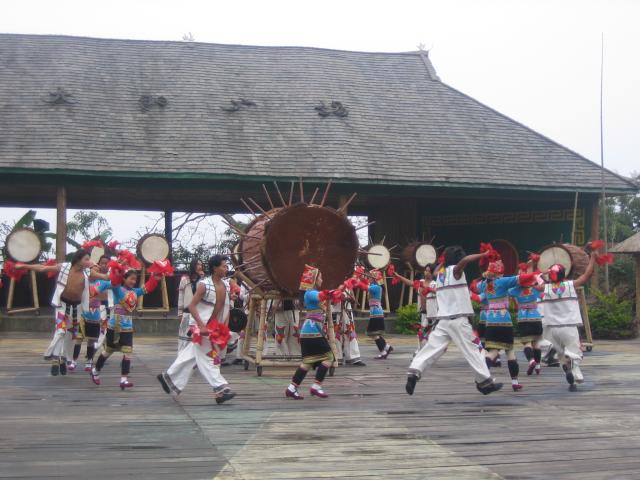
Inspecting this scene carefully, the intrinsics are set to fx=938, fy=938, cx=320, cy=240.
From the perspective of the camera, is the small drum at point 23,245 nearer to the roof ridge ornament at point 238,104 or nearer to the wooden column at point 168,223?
the roof ridge ornament at point 238,104

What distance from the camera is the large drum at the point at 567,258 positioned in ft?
47.3

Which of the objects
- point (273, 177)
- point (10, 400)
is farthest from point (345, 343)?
point (273, 177)

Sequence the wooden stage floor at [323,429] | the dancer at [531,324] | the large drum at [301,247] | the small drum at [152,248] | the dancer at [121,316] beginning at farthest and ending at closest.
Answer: the small drum at [152,248] < the dancer at [531,324] < the large drum at [301,247] < the dancer at [121,316] < the wooden stage floor at [323,429]

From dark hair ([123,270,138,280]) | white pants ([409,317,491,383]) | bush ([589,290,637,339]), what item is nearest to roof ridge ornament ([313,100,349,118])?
bush ([589,290,637,339])

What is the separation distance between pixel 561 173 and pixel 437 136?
2.88m

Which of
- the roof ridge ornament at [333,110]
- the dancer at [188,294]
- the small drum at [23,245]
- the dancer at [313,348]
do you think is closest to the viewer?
the dancer at [313,348]

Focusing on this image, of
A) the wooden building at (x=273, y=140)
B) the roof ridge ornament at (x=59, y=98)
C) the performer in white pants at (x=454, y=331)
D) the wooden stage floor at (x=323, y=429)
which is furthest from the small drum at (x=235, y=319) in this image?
the roof ridge ornament at (x=59, y=98)

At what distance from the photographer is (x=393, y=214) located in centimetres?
2400

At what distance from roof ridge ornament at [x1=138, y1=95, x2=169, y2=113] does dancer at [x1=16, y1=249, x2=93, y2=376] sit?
9622 mm

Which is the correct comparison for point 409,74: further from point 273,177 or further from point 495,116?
point 273,177

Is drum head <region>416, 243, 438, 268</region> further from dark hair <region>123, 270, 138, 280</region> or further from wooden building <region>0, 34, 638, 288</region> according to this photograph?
dark hair <region>123, 270, 138, 280</region>

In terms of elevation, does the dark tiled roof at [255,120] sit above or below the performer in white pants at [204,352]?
above

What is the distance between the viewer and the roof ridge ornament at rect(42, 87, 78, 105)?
66.3 ft

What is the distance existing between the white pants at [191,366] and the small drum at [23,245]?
9.50 meters
